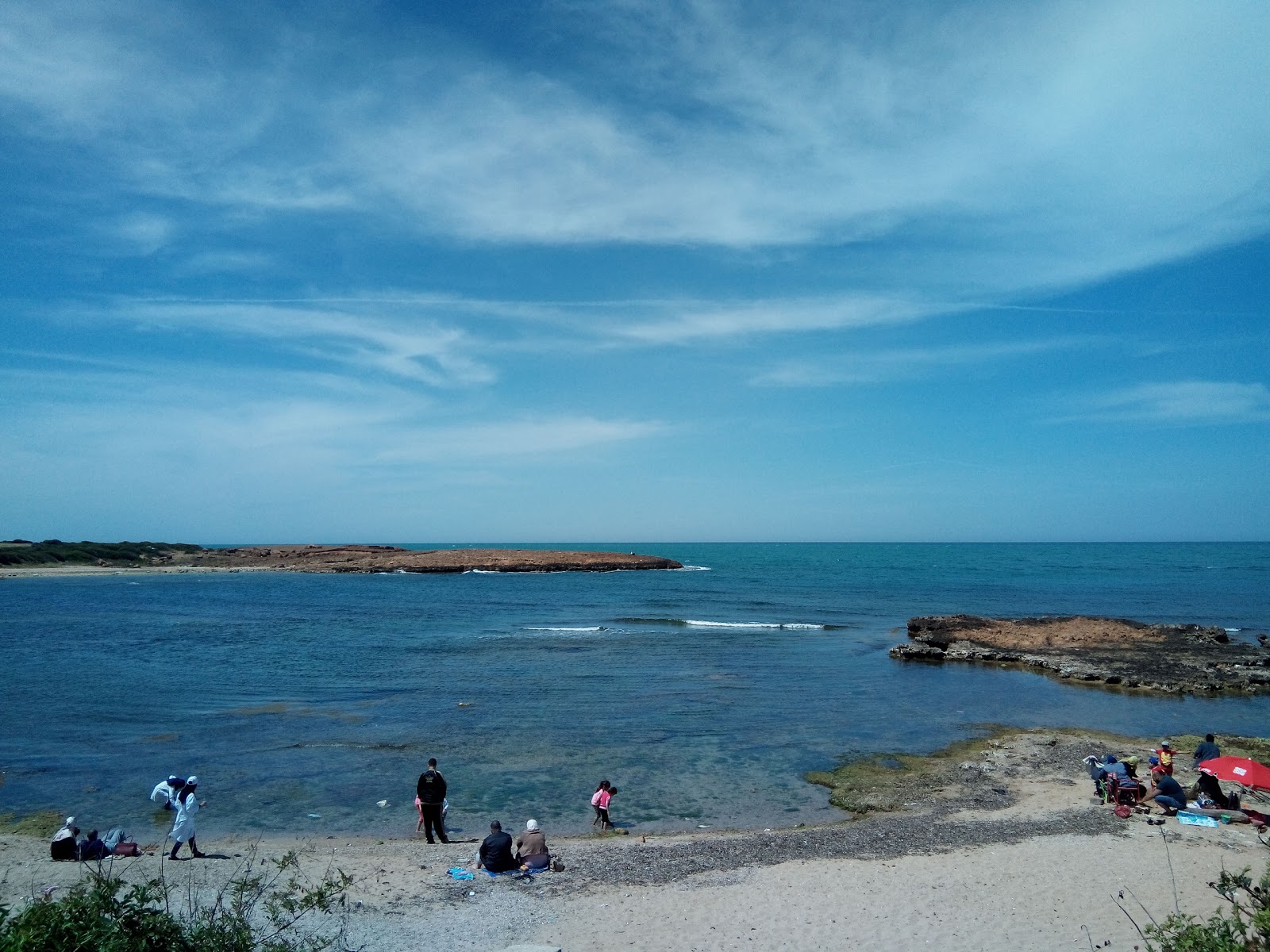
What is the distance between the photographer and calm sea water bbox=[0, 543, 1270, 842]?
54.8 feet

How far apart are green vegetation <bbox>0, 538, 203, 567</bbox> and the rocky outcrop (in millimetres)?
5583

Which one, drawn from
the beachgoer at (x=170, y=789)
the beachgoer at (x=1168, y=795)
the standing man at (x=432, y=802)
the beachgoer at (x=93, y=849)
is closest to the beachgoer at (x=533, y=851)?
the standing man at (x=432, y=802)

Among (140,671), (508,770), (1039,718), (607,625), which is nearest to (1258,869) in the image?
(1039,718)

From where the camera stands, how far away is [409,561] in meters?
111

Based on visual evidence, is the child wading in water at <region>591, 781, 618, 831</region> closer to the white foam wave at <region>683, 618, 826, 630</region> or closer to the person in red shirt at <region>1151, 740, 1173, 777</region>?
the person in red shirt at <region>1151, 740, 1173, 777</region>

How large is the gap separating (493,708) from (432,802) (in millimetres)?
11183

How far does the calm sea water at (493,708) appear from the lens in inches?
658

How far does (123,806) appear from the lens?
52.2ft

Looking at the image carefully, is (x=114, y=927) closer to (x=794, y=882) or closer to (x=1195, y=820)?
(x=794, y=882)

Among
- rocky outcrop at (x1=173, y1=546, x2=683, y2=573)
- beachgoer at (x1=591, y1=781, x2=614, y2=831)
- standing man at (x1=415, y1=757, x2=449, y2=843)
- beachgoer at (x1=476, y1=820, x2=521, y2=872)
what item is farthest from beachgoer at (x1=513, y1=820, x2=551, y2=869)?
rocky outcrop at (x1=173, y1=546, x2=683, y2=573)

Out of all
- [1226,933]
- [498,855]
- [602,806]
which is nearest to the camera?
[1226,933]

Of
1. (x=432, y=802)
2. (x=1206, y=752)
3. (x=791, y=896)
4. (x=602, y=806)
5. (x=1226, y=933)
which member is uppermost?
(x=1226, y=933)

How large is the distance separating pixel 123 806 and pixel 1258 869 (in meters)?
20.1

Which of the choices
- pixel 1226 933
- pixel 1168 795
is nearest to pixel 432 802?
pixel 1226 933
